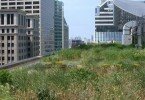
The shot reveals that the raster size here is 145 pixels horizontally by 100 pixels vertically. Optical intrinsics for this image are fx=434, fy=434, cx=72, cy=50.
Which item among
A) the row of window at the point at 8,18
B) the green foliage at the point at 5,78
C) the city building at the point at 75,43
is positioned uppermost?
the row of window at the point at 8,18

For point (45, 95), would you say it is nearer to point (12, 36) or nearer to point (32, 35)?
point (12, 36)

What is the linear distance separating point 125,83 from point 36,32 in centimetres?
9853

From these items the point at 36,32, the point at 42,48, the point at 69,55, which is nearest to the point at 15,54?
the point at 36,32

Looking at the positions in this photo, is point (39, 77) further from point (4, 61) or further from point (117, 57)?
point (4, 61)

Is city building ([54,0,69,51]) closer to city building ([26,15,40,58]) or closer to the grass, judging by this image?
city building ([26,15,40,58])

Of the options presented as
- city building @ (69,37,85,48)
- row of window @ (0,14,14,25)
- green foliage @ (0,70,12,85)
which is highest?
row of window @ (0,14,14,25)

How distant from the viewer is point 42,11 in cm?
11806

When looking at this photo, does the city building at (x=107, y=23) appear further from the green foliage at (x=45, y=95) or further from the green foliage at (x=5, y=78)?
the green foliage at (x=45, y=95)

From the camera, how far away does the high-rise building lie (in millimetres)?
114188

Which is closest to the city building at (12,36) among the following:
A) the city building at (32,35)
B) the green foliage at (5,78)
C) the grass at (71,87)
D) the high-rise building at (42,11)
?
the city building at (32,35)

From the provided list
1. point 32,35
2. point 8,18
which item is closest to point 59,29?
point 32,35

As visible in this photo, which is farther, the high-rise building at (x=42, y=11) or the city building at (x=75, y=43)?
the high-rise building at (x=42, y=11)

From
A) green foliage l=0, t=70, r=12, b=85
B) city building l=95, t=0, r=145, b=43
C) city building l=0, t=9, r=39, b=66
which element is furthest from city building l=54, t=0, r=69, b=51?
green foliage l=0, t=70, r=12, b=85

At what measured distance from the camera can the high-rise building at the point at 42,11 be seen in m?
114
